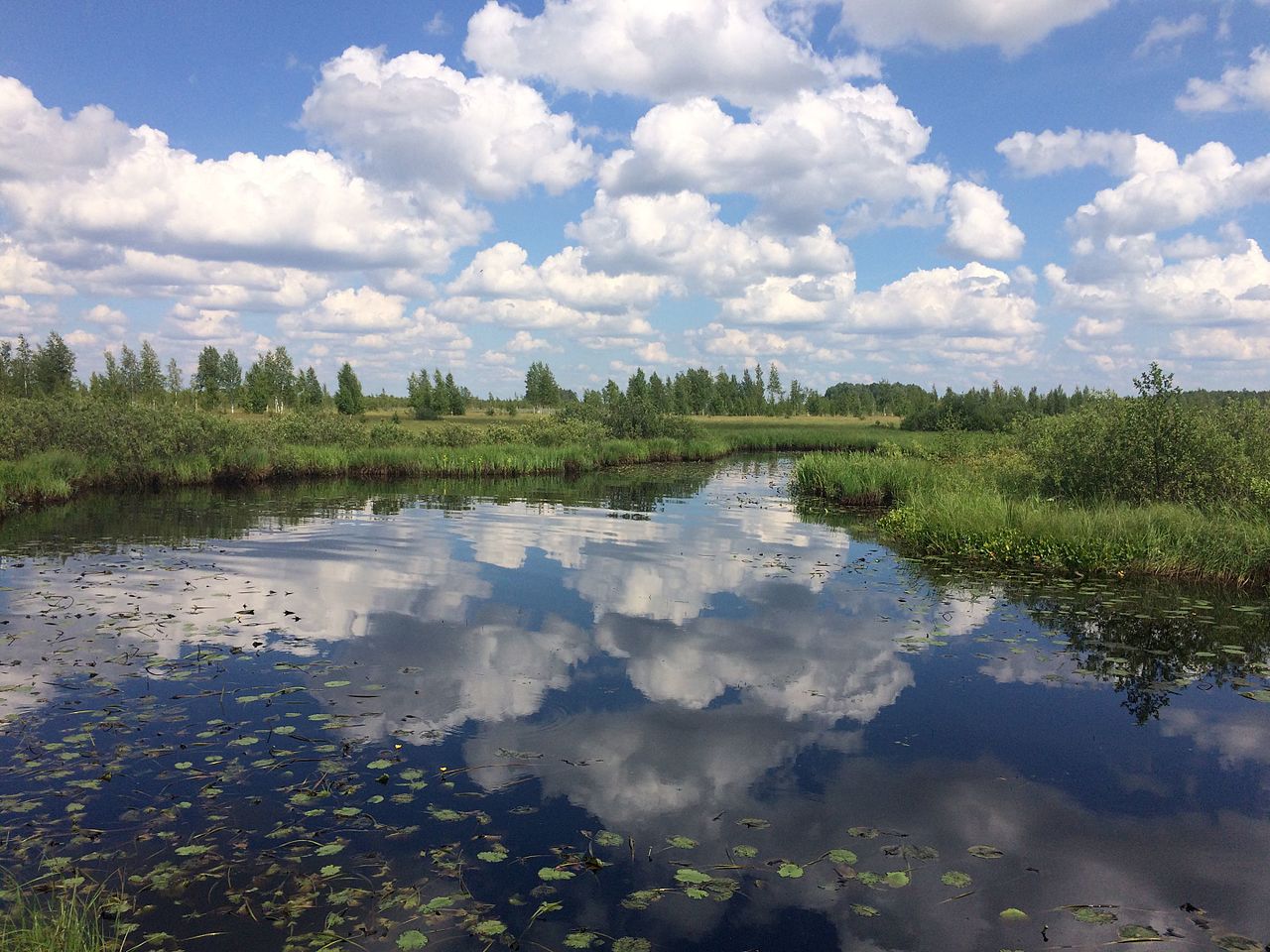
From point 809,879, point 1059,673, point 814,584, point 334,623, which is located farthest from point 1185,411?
point 334,623

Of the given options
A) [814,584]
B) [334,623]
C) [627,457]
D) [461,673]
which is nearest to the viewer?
[461,673]

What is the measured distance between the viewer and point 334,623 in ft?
50.0

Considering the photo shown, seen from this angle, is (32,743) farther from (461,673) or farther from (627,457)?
(627,457)

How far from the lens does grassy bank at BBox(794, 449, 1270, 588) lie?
19312 millimetres

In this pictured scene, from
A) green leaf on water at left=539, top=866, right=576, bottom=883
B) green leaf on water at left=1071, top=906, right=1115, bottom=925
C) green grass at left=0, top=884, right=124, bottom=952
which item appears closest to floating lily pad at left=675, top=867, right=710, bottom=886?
green leaf on water at left=539, top=866, right=576, bottom=883

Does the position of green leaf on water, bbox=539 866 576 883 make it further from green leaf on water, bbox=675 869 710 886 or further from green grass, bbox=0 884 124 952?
green grass, bbox=0 884 124 952

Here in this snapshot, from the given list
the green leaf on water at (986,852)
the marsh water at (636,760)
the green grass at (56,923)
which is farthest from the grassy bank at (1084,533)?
the green grass at (56,923)

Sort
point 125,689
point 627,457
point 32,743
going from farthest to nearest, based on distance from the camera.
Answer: point 627,457 < point 125,689 < point 32,743

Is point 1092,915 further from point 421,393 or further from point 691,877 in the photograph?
point 421,393

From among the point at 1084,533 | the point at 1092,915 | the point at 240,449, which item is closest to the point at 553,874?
the point at 1092,915

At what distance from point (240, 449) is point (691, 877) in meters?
44.6

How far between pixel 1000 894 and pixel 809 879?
171cm

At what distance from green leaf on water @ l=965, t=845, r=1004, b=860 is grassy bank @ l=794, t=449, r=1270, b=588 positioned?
15153 mm

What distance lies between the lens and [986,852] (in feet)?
25.1
